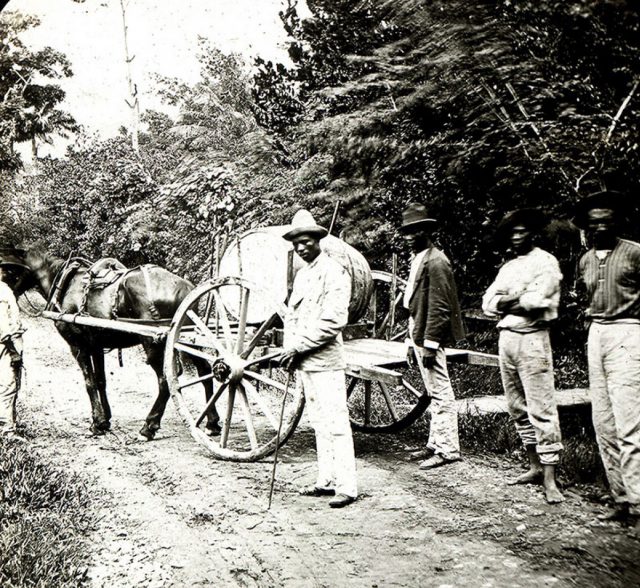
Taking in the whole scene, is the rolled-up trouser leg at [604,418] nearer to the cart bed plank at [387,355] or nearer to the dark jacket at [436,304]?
the cart bed plank at [387,355]

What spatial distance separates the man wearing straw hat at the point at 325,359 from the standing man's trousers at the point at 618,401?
1.73m

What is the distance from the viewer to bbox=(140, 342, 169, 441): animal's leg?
6.65m

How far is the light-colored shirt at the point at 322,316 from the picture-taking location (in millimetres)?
4516

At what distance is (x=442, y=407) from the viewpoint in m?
5.24

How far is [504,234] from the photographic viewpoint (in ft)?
15.3

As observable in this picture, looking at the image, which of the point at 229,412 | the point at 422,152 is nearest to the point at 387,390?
the point at 229,412

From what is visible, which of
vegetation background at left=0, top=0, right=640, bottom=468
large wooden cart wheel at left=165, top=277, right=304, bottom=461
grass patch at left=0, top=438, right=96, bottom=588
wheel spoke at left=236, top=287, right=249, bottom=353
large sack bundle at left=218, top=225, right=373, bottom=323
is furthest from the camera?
large sack bundle at left=218, top=225, right=373, bottom=323

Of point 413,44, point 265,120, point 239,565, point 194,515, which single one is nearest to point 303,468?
point 194,515

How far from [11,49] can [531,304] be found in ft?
52.7

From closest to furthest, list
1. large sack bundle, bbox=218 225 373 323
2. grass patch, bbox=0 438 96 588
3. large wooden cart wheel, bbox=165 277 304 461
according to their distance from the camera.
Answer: grass patch, bbox=0 438 96 588, large wooden cart wheel, bbox=165 277 304 461, large sack bundle, bbox=218 225 373 323

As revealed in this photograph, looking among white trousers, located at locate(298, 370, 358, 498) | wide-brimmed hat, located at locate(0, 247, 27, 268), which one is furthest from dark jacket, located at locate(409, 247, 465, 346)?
wide-brimmed hat, located at locate(0, 247, 27, 268)

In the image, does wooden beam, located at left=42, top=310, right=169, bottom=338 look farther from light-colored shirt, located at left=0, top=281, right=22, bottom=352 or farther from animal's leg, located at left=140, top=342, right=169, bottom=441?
light-colored shirt, located at left=0, top=281, right=22, bottom=352

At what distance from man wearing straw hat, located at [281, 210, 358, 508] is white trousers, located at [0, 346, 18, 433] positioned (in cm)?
336

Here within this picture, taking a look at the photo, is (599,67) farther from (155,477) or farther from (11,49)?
(11,49)
